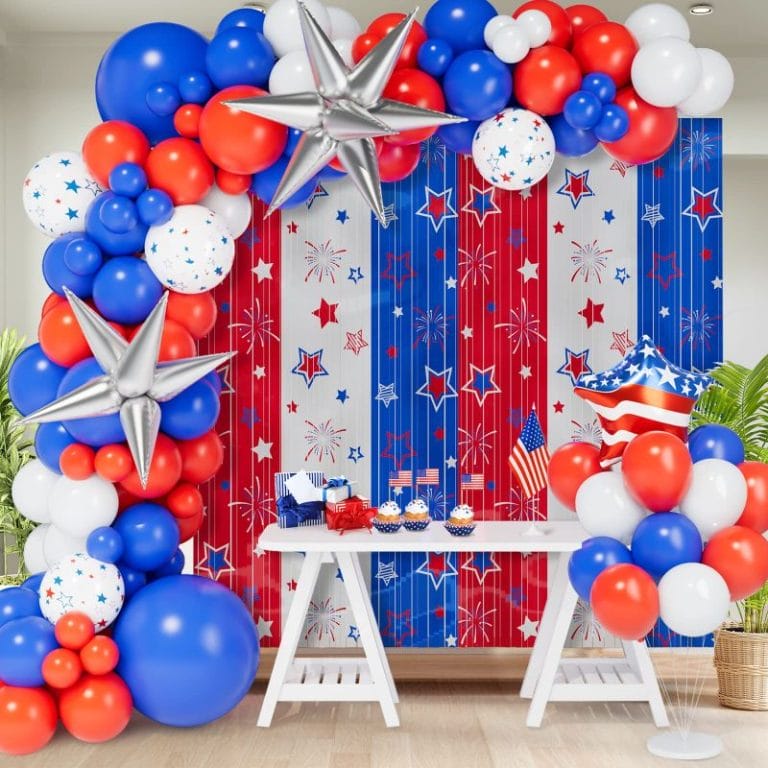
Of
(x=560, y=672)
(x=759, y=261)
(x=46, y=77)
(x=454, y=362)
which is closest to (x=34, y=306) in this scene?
(x=46, y=77)

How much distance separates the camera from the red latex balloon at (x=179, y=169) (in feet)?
10.6

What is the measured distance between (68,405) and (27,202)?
74 cm

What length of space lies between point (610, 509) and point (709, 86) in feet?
4.66

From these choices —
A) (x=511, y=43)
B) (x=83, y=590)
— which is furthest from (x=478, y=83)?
(x=83, y=590)

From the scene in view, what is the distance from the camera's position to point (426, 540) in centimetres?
325

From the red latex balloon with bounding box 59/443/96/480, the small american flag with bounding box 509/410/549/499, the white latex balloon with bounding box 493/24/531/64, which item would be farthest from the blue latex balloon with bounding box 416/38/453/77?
the red latex balloon with bounding box 59/443/96/480

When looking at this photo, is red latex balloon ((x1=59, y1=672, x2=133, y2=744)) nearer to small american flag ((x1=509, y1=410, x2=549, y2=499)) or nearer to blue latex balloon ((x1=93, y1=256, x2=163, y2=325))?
blue latex balloon ((x1=93, y1=256, x2=163, y2=325))

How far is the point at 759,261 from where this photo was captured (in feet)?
18.5

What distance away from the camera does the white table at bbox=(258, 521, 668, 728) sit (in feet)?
10.5

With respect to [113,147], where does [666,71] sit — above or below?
above

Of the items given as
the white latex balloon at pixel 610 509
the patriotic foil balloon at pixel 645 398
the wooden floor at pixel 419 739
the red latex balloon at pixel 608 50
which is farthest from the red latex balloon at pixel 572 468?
the red latex balloon at pixel 608 50

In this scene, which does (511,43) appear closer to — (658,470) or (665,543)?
(658,470)

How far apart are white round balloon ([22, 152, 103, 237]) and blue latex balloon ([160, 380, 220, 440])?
2.12 ft

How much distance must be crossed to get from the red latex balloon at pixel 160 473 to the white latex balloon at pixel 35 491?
0.28m
